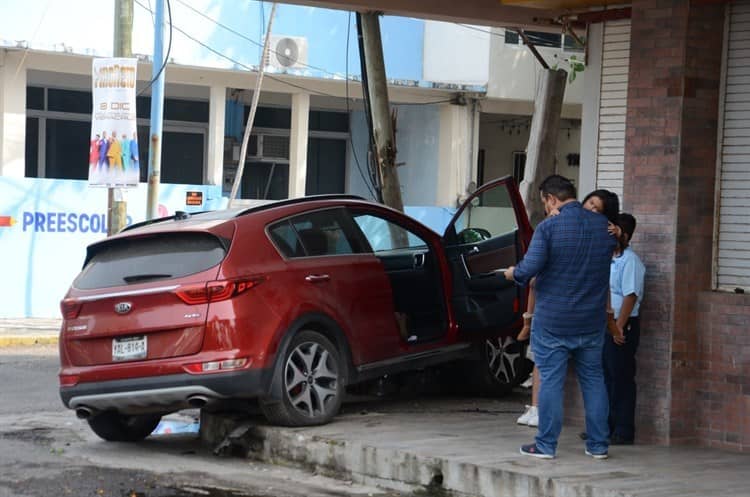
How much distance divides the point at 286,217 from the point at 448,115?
51.1ft

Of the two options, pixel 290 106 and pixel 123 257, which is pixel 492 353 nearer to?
pixel 123 257

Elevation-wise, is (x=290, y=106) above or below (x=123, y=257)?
above

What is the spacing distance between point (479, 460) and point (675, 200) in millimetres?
2313

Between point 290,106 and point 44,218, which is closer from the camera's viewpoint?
point 44,218

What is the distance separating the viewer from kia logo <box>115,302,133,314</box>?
8.95 metres

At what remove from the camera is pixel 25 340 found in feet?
59.5

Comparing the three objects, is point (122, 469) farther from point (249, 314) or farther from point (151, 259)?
point (151, 259)

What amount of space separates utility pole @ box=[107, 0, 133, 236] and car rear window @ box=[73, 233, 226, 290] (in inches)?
316

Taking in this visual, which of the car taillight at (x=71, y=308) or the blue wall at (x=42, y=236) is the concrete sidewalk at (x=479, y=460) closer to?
the car taillight at (x=71, y=308)

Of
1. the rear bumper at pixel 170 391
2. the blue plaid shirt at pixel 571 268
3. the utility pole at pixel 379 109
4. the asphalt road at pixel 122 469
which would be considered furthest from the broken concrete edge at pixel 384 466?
the utility pole at pixel 379 109

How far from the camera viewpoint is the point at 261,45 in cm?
2278

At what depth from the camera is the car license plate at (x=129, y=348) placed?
351 inches

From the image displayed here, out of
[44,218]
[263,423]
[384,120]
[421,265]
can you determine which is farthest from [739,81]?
[44,218]

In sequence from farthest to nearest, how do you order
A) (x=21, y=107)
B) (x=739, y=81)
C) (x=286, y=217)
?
(x=21, y=107)
(x=286, y=217)
(x=739, y=81)
